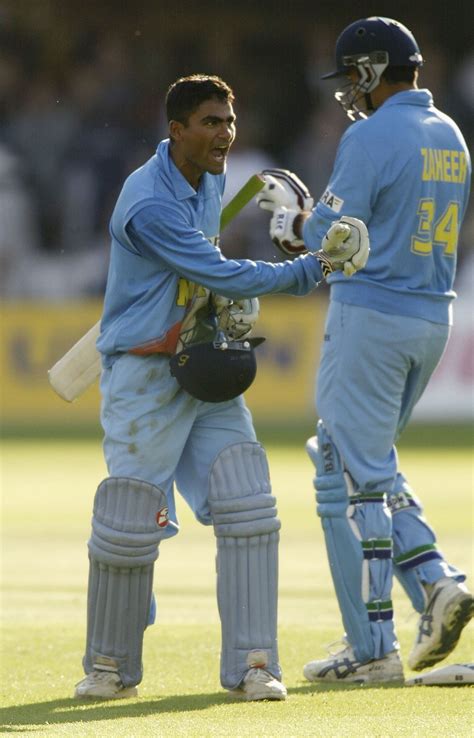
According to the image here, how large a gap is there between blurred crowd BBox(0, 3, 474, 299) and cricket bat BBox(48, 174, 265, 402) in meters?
11.3

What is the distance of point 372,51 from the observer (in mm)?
5672

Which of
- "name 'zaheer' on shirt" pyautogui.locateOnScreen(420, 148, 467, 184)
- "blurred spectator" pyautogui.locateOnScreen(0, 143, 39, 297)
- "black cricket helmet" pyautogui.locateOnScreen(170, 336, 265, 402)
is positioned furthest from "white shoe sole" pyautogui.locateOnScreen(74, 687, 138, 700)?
"blurred spectator" pyautogui.locateOnScreen(0, 143, 39, 297)

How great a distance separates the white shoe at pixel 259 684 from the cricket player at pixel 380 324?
1.53ft

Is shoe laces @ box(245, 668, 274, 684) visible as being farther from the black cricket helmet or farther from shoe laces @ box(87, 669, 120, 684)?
the black cricket helmet

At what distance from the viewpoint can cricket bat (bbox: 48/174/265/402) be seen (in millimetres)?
5754

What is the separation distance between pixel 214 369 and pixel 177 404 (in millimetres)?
254

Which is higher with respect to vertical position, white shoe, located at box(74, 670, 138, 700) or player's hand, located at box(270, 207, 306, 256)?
player's hand, located at box(270, 207, 306, 256)

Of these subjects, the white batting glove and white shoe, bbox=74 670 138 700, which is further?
the white batting glove

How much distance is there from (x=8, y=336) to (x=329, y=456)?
1168 cm

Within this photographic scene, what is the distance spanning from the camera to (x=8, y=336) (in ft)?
56.1

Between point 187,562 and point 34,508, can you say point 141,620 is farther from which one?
point 34,508

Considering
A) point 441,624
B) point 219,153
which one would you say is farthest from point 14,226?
point 219,153

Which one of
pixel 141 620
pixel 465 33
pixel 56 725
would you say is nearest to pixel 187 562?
pixel 141 620

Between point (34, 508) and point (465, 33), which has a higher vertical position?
point (465, 33)
